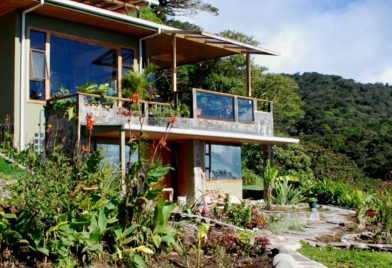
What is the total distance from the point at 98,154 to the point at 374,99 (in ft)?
160

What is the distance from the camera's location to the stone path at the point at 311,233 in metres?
7.95

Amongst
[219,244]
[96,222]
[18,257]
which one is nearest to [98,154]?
[96,222]

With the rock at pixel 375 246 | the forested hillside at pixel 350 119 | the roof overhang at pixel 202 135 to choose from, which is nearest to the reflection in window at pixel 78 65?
the roof overhang at pixel 202 135

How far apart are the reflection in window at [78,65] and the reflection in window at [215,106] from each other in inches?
105

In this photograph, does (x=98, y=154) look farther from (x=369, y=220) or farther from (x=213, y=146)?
(x=213, y=146)

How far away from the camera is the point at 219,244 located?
796 centimetres

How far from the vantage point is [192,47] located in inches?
800

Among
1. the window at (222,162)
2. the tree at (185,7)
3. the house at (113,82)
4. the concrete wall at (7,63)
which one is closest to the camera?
the house at (113,82)

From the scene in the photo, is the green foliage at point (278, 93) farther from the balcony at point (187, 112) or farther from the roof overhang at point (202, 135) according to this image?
the roof overhang at point (202, 135)

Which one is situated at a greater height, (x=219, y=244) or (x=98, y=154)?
(x=98, y=154)

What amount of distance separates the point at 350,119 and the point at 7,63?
34.6 m

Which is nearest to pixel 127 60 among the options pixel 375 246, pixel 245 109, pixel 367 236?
pixel 245 109

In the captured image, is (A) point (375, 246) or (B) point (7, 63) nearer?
(A) point (375, 246)

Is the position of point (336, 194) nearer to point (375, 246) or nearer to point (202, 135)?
point (202, 135)
